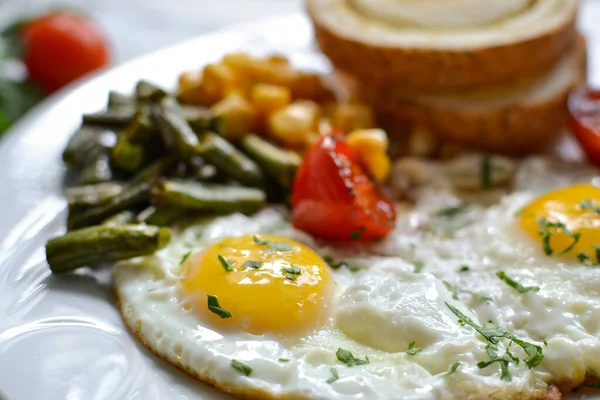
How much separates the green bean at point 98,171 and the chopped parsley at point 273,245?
3.35 feet

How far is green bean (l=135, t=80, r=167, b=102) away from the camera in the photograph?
375cm

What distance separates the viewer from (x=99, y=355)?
2479mm

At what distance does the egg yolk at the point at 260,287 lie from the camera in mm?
2473

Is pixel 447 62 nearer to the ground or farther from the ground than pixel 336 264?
farther from the ground

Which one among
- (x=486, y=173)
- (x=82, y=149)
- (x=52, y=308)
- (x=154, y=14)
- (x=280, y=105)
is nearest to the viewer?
(x=52, y=308)

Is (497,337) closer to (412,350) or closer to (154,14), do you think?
(412,350)

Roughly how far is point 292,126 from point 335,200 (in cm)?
70

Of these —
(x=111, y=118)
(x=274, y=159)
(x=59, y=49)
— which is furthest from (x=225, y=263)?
(x=59, y=49)

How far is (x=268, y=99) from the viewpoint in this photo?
374 centimetres

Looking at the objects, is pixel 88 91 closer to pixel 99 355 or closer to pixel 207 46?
pixel 207 46

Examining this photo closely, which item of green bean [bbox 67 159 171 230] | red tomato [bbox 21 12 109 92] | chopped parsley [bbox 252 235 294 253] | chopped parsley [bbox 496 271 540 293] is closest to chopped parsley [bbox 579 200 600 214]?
chopped parsley [bbox 496 271 540 293]

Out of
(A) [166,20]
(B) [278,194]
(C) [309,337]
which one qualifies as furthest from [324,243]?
(A) [166,20]

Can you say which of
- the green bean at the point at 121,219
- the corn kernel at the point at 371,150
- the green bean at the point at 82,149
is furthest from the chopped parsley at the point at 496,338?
the green bean at the point at 82,149

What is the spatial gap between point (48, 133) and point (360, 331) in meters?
2.34
